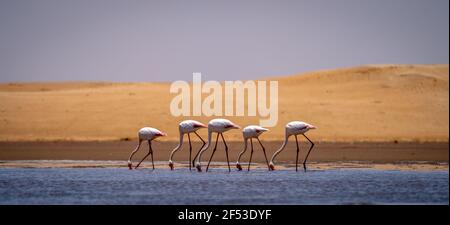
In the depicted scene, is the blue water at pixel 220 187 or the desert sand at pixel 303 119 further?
the desert sand at pixel 303 119

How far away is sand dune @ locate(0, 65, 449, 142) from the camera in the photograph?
1281 inches

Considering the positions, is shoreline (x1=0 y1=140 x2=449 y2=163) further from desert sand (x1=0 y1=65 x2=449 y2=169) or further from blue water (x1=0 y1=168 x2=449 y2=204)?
blue water (x1=0 y1=168 x2=449 y2=204)

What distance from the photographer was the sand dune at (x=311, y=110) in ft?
107

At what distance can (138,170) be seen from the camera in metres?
21.8

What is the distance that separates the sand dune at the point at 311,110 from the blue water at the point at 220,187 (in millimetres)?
10774

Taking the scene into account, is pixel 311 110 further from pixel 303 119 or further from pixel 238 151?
pixel 238 151

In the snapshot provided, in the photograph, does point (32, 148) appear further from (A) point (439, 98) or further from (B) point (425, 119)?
(A) point (439, 98)

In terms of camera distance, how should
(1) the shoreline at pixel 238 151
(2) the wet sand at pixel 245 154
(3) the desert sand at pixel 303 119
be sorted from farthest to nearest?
(3) the desert sand at pixel 303 119 < (1) the shoreline at pixel 238 151 < (2) the wet sand at pixel 245 154

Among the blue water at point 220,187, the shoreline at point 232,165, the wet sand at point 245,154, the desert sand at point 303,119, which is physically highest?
the desert sand at point 303,119

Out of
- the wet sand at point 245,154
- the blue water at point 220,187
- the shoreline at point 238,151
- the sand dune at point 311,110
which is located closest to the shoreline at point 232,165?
the wet sand at point 245,154

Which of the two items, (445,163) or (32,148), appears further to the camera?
(32,148)

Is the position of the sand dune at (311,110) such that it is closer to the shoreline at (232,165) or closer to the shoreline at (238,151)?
the shoreline at (238,151)
